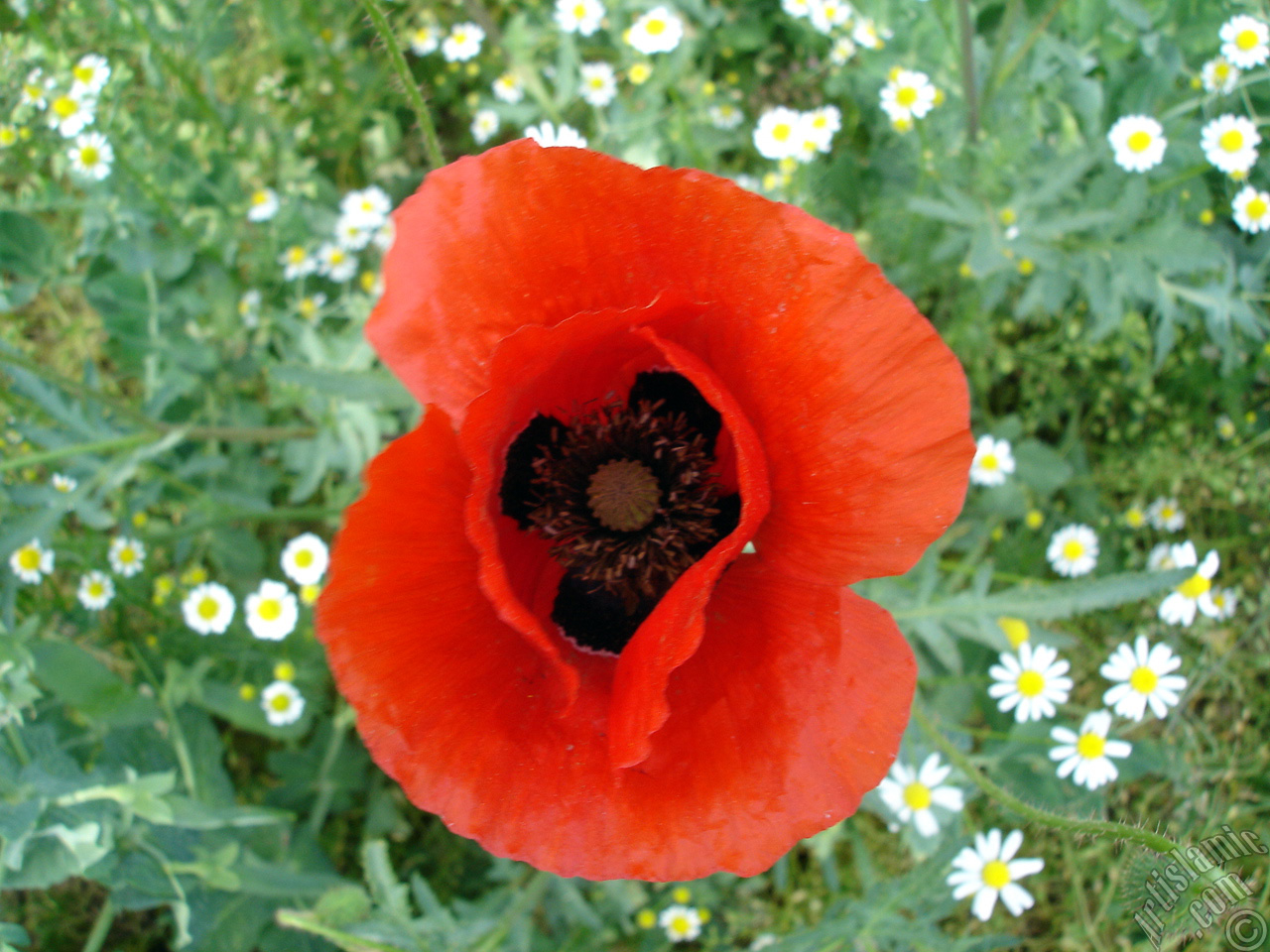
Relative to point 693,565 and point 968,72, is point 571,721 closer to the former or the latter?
point 693,565

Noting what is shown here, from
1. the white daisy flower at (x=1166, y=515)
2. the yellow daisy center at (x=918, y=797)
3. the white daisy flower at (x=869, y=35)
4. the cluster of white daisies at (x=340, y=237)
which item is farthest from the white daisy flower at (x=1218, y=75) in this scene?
the cluster of white daisies at (x=340, y=237)

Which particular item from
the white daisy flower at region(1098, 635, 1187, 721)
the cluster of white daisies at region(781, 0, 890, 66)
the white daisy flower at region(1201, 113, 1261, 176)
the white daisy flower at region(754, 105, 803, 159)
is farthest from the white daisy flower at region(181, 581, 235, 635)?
the white daisy flower at region(1201, 113, 1261, 176)

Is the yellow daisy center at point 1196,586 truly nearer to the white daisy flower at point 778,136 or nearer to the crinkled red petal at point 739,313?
the crinkled red petal at point 739,313

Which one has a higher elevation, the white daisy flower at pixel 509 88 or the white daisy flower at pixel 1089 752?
the white daisy flower at pixel 509 88

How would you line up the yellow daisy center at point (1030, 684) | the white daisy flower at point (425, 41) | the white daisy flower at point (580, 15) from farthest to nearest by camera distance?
the white daisy flower at point (425, 41), the white daisy flower at point (580, 15), the yellow daisy center at point (1030, 684)

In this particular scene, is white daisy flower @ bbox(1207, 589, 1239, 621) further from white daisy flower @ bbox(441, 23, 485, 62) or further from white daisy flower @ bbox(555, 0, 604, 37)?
white daisy flower @ bbox(441, 23, 485, 62)

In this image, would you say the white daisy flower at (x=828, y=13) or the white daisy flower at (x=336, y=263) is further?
the white daisy flower at (x=336, y=263)

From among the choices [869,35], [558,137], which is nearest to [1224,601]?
[869,35]
